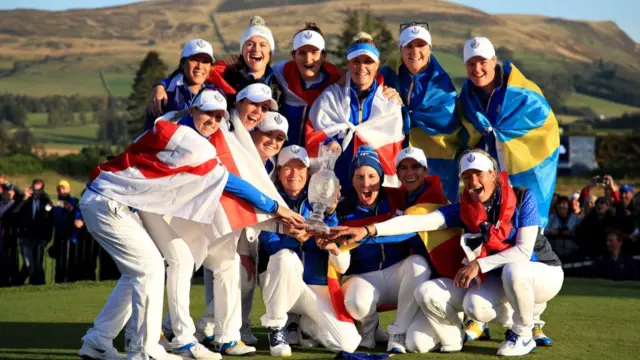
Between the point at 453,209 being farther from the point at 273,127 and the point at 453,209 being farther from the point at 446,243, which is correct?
the point at 273,127

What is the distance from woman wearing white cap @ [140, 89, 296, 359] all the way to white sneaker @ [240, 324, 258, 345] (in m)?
0.81

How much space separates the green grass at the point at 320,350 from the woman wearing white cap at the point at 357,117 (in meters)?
1.67

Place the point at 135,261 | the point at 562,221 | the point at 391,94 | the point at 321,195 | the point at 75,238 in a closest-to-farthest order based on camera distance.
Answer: the point at 135,261 < the point at 321,195 < the point at 391,94 < the point at 75,238 < the point at 562,221

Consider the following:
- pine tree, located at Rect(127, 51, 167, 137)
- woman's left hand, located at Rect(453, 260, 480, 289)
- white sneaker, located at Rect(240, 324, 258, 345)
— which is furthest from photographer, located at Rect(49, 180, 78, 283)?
pine tree, located at Rect(127, 51, 167, 137)

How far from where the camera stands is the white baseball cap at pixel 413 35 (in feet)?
29.6

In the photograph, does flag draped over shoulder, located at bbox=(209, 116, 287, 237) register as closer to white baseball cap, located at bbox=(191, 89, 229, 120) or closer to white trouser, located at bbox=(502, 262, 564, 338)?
white baseball cap, located at bbox=(191, 89, 229, 120)

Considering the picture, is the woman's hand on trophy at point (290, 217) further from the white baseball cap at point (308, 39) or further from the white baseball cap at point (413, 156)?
the white baseball cap at point (308, 39)

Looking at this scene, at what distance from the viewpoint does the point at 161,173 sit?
707 centimetres

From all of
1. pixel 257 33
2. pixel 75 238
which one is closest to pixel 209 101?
pixel 257 33

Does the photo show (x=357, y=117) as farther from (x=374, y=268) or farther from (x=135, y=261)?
(x=135, y=261)

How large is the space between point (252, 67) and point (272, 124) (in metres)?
0.99

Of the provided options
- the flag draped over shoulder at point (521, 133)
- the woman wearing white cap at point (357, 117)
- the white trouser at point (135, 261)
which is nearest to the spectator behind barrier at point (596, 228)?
the flag draped over shoulder at point (521, 133)

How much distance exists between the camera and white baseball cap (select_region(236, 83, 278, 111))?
315 inches

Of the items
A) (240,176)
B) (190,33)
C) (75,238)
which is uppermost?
(190,33)
